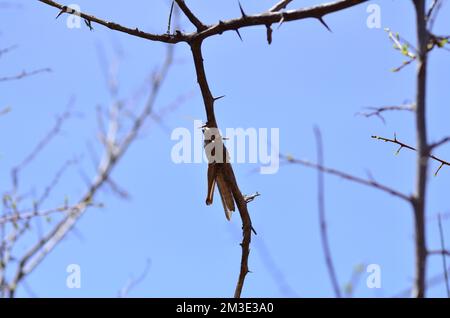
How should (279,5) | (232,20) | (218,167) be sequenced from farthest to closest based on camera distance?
1. (218,167)
2. (279,5)
3. (232,20)

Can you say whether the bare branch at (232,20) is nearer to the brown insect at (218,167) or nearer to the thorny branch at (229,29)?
the thorny branch at (229,29)

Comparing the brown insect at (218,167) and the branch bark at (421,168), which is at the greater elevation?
the brown insect at (218,167)

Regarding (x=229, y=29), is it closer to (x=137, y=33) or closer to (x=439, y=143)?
(x=137, y=33)

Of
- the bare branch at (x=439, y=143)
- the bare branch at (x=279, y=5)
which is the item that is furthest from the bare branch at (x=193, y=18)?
the bare branch at (x=439, y=143)

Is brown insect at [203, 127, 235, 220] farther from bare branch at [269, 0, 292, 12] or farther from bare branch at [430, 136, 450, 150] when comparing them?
bare branch at [430, 136, 450, 150]

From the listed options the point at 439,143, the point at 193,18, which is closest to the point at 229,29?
the point at 193,18

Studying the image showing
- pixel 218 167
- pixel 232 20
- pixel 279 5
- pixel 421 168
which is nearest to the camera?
pixel 421 168

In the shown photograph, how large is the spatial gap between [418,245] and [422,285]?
0.11 metres

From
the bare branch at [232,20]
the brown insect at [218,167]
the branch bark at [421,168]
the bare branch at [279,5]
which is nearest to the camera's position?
the branch bark at [421,168]

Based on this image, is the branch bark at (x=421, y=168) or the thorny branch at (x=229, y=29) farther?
the thorny branch at (x=229, y=29)

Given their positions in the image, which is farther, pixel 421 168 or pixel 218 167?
pixel 218 167

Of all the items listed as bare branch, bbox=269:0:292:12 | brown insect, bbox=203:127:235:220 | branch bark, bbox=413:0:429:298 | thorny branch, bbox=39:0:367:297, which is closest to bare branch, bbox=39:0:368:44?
thorny branch, bbox=39:0:367:297
